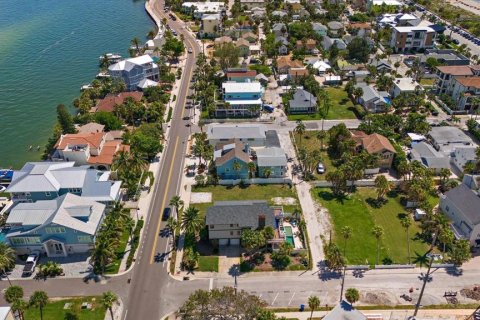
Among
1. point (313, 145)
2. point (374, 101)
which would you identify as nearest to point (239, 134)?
point (313, 145)

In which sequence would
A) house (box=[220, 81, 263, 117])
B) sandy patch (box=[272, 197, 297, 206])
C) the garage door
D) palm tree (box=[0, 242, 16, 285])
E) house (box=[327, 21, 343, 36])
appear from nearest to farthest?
palm tree (box=[0, 242, 16, 285]) < the garage door < sandy patch (box=[272, 197, 297, 206]) < house (box=[220, 81, 263, 117]) < house (box=[327, 21, 343, 36])

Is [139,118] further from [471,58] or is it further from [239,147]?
[471,58]

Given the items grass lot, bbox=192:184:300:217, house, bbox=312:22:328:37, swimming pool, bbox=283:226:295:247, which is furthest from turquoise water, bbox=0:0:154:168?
house, bbox=312:22:328:37

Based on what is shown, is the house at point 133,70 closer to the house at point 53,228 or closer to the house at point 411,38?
the house at point 53,228

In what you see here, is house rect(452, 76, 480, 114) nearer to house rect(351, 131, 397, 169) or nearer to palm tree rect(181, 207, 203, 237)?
house rect(351, 131, 397, 169)

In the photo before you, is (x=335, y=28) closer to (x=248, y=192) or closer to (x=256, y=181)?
(x=256, y=181)

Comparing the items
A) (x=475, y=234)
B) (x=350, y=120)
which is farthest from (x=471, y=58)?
Answer: (x=475, y=234)
